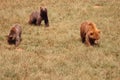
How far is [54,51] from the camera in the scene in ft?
37.9

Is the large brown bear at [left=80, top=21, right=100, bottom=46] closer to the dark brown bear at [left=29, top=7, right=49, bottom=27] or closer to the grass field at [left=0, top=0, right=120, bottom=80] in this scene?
the grass field at [left=0, top=0, right=120, bottom=80]

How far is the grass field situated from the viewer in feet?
31.6

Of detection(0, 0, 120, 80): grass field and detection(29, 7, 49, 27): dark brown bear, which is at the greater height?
detection(29, 7, 49, 27): dark brown bear

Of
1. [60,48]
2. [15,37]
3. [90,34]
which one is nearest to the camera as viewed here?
[60,48]

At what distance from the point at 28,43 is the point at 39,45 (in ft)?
1.45

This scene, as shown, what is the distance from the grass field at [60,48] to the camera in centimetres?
962

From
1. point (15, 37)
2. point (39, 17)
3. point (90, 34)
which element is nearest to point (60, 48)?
point (90, 34)

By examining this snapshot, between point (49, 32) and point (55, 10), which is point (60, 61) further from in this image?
point (55, 10)

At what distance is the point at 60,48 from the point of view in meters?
11.9

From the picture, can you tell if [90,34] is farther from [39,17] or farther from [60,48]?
[39,17]

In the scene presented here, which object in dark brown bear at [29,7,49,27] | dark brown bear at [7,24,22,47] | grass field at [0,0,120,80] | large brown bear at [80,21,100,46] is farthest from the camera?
dark brown bear at [29,7,49,27]

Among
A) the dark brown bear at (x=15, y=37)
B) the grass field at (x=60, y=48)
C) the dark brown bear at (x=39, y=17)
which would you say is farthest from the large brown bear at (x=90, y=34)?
the dark brown bear at (x=39, y=17)

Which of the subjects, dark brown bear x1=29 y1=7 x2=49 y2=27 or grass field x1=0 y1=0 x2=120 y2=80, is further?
dark brown bear x1=29 y1=7 x2=49 y2=27

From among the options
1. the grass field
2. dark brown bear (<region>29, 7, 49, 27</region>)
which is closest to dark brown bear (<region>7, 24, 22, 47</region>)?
the grass field
